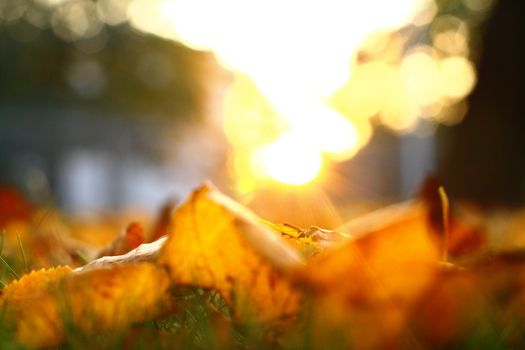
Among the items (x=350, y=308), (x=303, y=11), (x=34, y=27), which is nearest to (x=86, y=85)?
(x=34, y=27)

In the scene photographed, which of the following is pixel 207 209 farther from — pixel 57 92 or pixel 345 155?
pixel 345 155

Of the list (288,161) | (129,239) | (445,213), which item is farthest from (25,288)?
(288,161)

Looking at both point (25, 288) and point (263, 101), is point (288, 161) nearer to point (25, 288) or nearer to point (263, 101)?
point (263, 101)

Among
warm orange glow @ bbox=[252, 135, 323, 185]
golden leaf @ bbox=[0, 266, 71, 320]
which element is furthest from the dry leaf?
warm orange glow @ bbox=[252, 135, 323, 185]

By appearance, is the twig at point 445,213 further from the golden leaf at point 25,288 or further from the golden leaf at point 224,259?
the golden leaf at point 25,288

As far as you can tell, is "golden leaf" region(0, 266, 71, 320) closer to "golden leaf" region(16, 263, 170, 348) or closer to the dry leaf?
"golden leaf" region(16, 263, 170, 348)

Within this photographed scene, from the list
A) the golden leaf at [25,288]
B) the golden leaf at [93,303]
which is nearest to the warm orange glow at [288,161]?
the golden leaf at [25,288]
